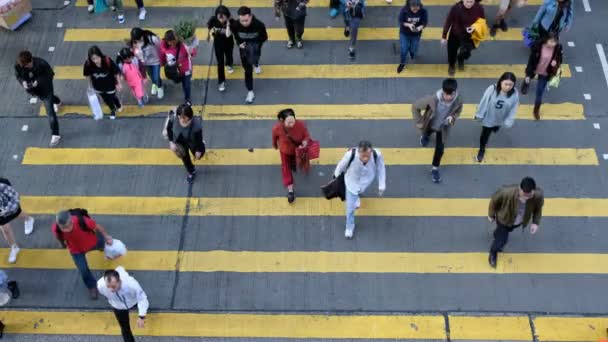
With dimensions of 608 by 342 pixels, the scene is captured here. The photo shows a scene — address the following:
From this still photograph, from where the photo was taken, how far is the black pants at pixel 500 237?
28.9ft

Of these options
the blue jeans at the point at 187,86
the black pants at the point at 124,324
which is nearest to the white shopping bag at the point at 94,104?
the blue jeans at the point at 187,86

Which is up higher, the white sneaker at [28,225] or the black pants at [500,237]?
the black pants at [500,237]

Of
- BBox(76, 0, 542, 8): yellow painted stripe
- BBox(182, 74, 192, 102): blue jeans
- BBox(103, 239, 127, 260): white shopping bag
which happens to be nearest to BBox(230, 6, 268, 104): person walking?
BBox(182, 74, 192, 102): blue jeans

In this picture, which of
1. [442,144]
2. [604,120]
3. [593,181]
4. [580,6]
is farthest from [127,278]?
[580,6]

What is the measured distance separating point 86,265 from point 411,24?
6094 mm

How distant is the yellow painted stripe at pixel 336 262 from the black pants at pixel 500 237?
31cm

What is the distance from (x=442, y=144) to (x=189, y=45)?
166 inches

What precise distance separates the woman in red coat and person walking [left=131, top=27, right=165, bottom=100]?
2821mm

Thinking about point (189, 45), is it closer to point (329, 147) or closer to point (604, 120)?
point (329, 147)

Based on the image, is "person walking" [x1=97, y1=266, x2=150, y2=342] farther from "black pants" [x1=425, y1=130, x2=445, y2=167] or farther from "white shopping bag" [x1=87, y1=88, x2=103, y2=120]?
"black pants" [x1=425, y1=130, x2=445, y2=167]

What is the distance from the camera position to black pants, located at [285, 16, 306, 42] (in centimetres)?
1191

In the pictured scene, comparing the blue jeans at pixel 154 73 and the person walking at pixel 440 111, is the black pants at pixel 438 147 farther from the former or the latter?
the blue jeans at pixel 154 73

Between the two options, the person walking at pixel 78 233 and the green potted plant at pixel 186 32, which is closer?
the person walking at pixel 78 233

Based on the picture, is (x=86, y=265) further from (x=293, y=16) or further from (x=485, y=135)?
(x=485, y=135)
